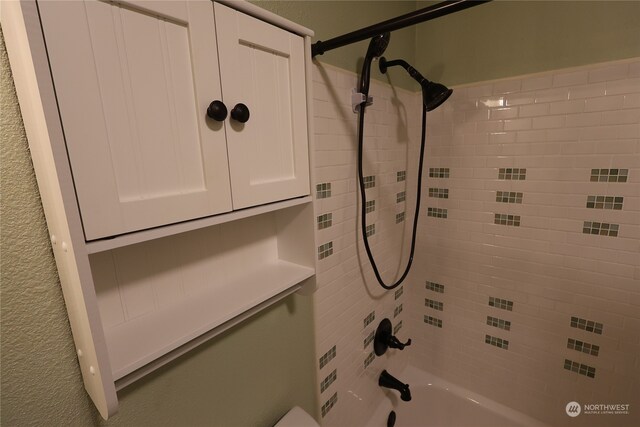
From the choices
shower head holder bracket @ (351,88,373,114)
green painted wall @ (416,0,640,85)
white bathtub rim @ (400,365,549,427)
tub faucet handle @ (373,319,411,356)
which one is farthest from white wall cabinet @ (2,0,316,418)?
white bathtub rim @ (400,365,549,427)

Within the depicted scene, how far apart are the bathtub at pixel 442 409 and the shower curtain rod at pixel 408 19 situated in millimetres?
1730

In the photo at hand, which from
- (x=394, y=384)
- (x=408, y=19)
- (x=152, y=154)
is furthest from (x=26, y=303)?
(x=394, y=384)

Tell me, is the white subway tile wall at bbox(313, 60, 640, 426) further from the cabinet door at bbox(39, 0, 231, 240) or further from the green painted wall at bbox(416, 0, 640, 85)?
the cabinet door at bbox(39, 0, 231, 240)

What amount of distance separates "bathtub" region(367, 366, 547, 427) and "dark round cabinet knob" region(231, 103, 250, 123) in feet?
5.35

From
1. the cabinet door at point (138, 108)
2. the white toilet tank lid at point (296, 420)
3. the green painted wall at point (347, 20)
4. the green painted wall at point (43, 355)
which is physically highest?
the green painted wall at point (347, 20)

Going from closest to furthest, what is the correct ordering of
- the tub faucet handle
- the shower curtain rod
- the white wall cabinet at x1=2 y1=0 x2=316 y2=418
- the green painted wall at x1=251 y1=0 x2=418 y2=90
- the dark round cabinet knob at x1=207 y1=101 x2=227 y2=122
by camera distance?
the white wall cabinet at x1=2 y1=0 x2=316 y2=418
the dark round cabinet knob at x1=207 y1=101 x2=227 y2=122
the shower curtain rod
the green painted wall at x1=251 y1=0 x2=418 y2=90
the tub faucet handle

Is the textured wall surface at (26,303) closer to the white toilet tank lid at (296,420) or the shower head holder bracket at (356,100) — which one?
the white toilet tank lid at (296,420)

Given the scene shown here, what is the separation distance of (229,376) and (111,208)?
2.06 feet

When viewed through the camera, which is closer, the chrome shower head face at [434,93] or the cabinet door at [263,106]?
the cabinet door at [263,106]

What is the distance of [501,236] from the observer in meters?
1.49

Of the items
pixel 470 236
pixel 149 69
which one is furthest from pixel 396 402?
pixel 149 69

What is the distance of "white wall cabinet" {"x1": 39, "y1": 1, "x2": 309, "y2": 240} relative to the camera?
1.39ft

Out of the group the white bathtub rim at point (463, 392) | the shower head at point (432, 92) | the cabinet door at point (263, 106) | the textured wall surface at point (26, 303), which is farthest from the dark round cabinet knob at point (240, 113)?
the white bathtub rim at point (463, 392)

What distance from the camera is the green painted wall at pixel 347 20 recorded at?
36.2 inches
